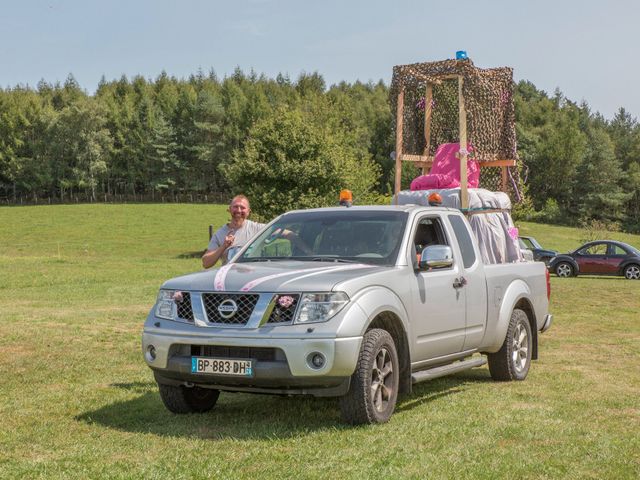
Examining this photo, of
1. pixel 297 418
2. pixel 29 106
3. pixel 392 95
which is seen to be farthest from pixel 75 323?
pixel 29 106

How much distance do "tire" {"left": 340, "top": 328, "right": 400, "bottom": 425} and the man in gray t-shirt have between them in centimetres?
284

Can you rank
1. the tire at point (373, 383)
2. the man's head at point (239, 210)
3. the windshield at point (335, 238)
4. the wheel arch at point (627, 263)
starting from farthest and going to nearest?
the wheel arch at point (627, 263), the man's head at point (239, 210), the windshield at point (335, 238), the tire at point (373, 383)

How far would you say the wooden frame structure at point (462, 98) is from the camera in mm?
12578

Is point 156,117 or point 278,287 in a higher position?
point 156,117

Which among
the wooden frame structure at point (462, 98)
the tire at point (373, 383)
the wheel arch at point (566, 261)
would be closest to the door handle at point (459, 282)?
the tire at point (373, 383)

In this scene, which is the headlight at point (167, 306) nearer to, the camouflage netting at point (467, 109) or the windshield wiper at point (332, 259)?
the windshield wiper at point (332, 259)

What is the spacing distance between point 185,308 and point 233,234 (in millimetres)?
2681

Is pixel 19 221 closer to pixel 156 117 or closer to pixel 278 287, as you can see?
pixel 156 117

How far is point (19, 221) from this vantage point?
7162 cm

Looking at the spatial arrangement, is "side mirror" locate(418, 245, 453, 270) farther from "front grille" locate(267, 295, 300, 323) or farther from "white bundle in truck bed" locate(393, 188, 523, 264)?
"white bundle in truck bed" locate(393, 188, 523, 264)

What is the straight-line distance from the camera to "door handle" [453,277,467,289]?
26.4 ft

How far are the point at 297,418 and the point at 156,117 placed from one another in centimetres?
12289

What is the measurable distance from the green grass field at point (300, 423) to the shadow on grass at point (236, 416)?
17 millimetres

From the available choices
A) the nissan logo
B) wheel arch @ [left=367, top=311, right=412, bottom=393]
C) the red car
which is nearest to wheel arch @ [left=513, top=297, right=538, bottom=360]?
wheel arch @ [left=367, top=311, right=412, bottom=393]
